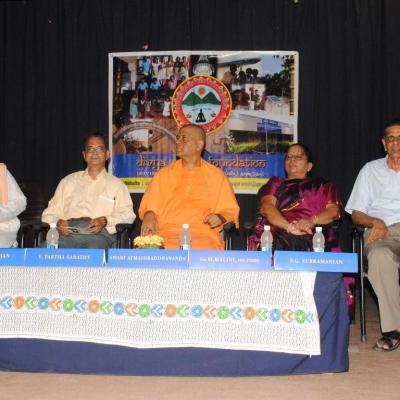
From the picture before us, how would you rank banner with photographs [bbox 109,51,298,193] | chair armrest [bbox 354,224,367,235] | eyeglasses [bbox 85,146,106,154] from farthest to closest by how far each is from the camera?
banner with photographs [bbox 109,51,298,193] → eyeglasses [bbox 85,146,106,154] → chair armrest [bbox 354,224,367,235]

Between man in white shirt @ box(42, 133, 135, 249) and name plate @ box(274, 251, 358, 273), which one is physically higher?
man in white shirt @ box(42, 133, 135, 249)

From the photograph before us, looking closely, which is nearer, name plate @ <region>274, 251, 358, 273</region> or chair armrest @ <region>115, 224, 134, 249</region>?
name plate @ <region>274, 251, 358, 273</region>

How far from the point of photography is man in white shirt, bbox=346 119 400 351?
145 inches

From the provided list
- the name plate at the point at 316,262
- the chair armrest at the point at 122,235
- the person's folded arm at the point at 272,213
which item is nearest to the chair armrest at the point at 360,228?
the person's folded arm at the point at 272,213

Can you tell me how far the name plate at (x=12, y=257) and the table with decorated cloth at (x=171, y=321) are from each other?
30 millimetres

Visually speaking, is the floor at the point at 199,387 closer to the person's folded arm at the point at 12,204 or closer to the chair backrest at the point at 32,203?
the person's folded arm at the point at 12,204

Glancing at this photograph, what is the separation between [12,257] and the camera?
301 cm

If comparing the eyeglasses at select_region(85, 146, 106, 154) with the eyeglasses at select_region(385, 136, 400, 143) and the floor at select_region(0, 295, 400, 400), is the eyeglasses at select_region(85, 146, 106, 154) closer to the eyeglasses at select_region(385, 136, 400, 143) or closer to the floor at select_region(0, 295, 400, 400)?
the floor at select_region(0, 295, 400, 400)

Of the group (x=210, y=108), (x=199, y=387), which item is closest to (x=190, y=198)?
(x=199, y=387)

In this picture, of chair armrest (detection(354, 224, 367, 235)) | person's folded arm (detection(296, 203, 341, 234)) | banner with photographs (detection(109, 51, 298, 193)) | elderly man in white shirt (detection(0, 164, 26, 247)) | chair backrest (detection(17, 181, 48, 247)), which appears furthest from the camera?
banner with photographs (detection(109, 51, 298, 193))

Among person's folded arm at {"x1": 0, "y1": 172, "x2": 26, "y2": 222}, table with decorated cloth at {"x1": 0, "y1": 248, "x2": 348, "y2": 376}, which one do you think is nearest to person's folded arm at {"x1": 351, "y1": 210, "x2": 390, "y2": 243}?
table with decorated cloth at {"x1": 0, "y1": 248, "x2": 348, "y2": 376}

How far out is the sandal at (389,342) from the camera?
12.0 ft

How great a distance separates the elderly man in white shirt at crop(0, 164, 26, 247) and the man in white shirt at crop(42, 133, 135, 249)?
210 mm

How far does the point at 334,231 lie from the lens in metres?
4.30
